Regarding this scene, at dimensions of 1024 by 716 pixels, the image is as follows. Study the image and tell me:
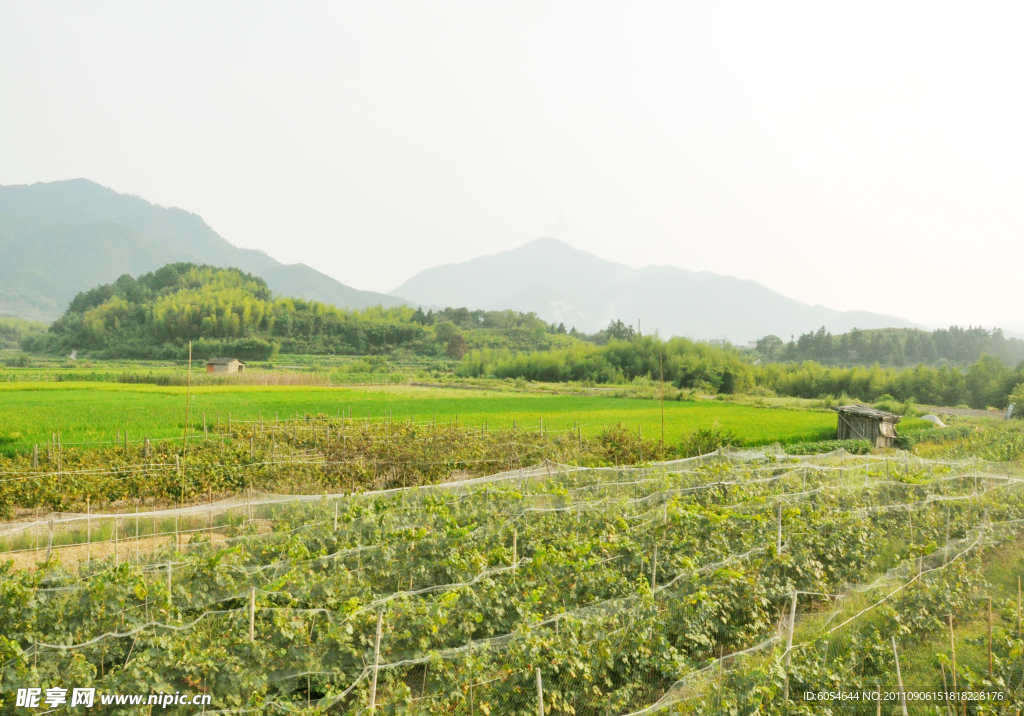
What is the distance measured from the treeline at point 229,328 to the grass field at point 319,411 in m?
35.2

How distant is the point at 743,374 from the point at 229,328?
58729mm

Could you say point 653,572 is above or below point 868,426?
below

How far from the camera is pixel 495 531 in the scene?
8.04 meters

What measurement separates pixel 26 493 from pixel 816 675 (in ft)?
46.0

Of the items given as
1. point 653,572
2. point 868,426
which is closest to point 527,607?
point 653,572

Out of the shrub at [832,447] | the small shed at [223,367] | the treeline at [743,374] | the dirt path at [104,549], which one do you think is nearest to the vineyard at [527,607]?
the dirt path at [104,549]

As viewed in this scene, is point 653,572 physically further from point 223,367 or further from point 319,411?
point 223,367

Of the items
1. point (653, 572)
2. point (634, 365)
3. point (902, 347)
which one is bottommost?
point (653, 572)

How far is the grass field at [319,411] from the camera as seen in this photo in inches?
850

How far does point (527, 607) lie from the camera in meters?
5.94

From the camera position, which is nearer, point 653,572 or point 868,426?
point 653,572

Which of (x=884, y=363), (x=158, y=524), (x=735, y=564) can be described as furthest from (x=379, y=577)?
(x=884, y=363)

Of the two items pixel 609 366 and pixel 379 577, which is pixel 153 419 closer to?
pixel 379 577

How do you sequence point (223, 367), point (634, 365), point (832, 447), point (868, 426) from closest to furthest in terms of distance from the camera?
point (832, 447)
point (868, 426)
point (223, 367)
point (634, 365)
